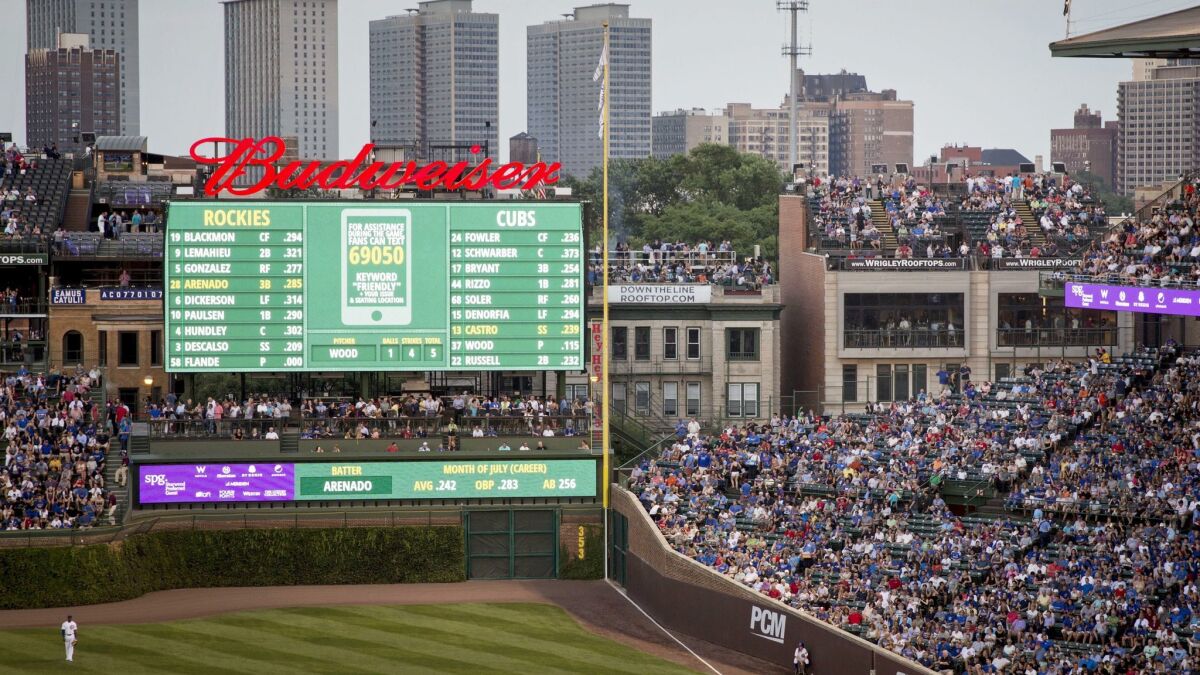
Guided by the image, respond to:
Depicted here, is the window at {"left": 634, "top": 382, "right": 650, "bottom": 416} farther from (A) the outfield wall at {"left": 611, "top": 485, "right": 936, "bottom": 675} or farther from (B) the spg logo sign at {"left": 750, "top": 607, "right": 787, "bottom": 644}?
(B) the spg logo sign at {"left": 750, "top": 607, "right": 787, "bottom": 644}

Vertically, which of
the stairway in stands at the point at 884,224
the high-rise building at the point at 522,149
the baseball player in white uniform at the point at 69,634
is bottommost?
the baseball player in white uniform at the point at 69,634

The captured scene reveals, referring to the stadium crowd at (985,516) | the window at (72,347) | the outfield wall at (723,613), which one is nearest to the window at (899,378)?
the stadium crowd at (985,516)

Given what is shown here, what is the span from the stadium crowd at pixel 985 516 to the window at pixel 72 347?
1788 centimetres

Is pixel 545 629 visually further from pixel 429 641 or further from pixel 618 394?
pixel 618 394

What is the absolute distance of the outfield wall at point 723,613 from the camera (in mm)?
40438

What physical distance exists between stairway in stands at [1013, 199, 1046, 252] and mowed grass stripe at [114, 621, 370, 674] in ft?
102

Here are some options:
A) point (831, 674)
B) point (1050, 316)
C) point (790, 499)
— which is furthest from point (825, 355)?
point (831, 674)

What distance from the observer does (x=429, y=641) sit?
45844mm

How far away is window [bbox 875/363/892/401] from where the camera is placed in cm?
6391

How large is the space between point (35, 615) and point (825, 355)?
27.3 m

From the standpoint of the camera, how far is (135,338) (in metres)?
59.0

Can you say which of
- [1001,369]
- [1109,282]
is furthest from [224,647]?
[1001,369]

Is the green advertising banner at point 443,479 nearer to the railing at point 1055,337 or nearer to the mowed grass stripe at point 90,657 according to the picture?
the mowed grass stripe at point 90,657

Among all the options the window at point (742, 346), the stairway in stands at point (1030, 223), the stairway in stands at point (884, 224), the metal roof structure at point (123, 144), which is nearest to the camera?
the window at point (742, 346)
